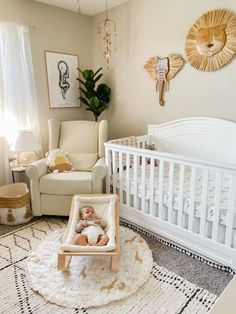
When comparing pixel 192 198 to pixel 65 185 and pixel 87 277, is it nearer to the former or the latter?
pixel 87 277

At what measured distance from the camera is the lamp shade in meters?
2.74

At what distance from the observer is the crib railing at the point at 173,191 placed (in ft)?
5.89

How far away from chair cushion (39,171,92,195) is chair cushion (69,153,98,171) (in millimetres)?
353

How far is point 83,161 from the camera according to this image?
9.86ft

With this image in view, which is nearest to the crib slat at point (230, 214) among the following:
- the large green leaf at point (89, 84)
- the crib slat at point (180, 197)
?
the crib slat at point (180, 197)

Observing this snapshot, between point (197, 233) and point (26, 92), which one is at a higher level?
point (26, 92)

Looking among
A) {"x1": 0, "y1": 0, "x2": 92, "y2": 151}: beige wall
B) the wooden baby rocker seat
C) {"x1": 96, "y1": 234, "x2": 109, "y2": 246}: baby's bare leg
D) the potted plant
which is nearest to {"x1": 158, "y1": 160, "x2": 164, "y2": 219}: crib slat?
the wooden baby rocker seat

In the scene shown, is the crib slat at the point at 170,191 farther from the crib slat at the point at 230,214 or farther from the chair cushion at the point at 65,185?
the chair cushion at the point at 65,185

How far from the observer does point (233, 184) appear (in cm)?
172

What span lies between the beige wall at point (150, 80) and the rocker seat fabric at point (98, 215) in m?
1.39

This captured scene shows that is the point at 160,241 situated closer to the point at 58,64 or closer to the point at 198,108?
the point at 198,108

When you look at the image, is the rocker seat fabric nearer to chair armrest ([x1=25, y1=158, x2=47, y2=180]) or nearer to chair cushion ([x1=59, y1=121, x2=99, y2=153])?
chair armrest ([x1=25, y1=158, x2=47, y2=180])

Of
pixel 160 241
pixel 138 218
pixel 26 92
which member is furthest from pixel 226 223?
pixel 26 92

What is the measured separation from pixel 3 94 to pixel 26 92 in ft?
Result: 0.93
